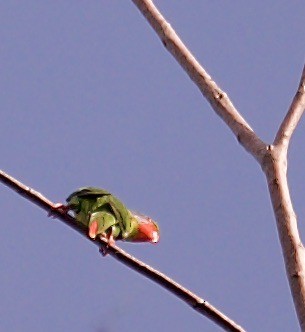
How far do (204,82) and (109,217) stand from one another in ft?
2.62

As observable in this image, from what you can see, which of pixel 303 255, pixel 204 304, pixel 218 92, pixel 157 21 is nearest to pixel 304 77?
pixel 218 92

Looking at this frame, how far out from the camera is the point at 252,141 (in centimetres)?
347

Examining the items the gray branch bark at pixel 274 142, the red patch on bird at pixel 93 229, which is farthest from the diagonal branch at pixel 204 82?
the red patch on bird at pixel 93 229

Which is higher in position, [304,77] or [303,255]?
[304,77]

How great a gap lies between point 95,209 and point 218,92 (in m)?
0.81

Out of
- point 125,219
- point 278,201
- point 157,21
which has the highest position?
point 157,21

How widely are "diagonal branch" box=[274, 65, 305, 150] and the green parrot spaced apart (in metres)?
0.86

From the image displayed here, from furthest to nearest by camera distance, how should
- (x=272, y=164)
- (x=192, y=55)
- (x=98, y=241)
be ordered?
(x=192, y=55) → (x=98, y=241) → (x=272, y=164)

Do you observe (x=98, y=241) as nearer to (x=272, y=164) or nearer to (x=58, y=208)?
(x=58, y=208)

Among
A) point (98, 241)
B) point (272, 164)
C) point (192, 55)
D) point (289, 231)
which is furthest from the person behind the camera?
point (192, 55)

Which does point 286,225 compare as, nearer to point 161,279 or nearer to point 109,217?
point 161,279

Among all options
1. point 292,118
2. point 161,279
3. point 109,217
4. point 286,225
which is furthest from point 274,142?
point 109,217

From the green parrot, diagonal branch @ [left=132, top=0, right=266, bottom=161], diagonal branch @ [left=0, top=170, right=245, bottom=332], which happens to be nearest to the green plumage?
the green parrot

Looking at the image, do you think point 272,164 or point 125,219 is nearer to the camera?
point 272,164
